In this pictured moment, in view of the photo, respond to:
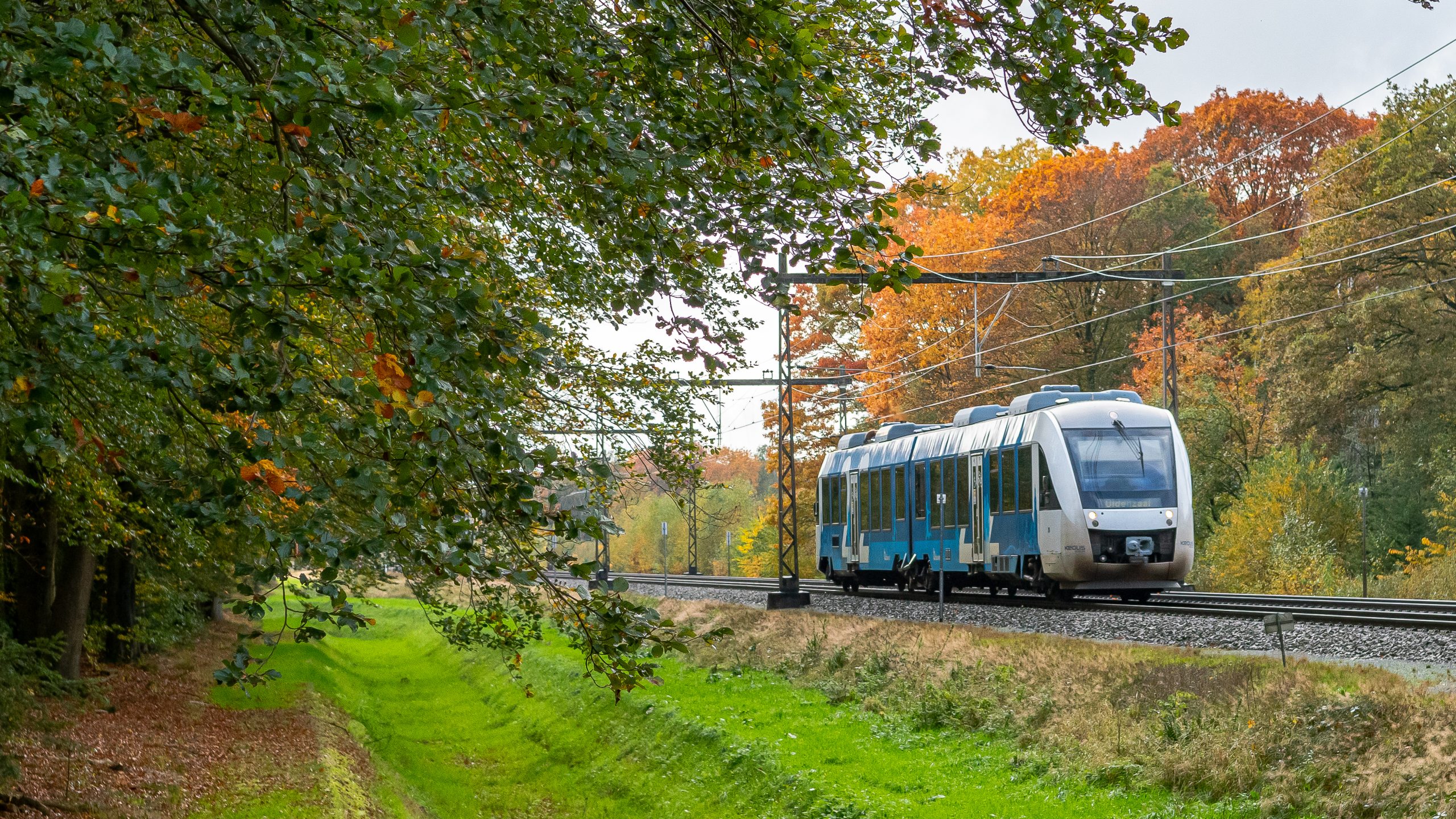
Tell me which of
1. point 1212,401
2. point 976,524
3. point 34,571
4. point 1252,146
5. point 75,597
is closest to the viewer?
point 75,597

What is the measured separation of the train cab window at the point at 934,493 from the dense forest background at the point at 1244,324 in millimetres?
3372

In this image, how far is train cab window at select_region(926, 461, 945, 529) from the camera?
27.4 metres

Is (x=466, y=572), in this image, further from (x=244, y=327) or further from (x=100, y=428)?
(x=100, y=428)

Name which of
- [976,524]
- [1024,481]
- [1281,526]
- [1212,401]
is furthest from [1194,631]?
[1212,401]

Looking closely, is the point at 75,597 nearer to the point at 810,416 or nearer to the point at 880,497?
the point at 880,497

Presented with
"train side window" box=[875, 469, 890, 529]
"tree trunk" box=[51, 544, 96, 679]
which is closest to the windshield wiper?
"train side window" box=[875, 469, 890, 529]

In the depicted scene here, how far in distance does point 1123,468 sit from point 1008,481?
7.49ft

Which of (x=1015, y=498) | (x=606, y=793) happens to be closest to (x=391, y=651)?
(x=1015, y=498)

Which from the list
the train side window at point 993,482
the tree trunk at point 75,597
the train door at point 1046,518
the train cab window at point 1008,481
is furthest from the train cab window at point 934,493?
the tree trunk at point 75,597

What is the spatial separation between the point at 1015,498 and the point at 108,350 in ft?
70.3

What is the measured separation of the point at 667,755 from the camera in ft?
51.6

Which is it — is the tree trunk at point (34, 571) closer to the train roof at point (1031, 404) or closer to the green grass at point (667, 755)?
the green grass at point (667, 755)

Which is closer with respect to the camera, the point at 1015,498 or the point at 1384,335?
the point at 1015,498

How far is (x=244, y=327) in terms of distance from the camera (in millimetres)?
3891
